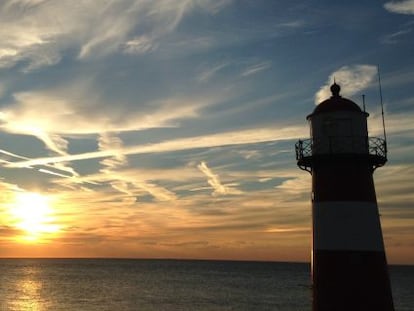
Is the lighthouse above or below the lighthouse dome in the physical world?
below

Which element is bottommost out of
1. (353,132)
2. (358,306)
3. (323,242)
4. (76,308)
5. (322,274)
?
(76,308)

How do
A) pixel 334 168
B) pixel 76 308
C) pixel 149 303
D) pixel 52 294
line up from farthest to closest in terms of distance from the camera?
pixel 52 294 → pixel 149 303 → pixel 76 308 → pixel 334 168

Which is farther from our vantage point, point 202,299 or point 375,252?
point 202,299

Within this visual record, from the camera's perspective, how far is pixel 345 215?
60.0 feet

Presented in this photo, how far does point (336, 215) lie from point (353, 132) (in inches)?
132

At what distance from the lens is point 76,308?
61219 mm

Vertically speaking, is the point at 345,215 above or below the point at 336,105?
below

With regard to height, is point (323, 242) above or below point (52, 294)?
above

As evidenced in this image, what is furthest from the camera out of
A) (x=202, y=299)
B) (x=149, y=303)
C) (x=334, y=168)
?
(x=202, y=299)

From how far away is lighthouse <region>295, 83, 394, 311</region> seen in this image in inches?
703

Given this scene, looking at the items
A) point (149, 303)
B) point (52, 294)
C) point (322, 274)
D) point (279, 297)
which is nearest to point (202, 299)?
point (149, 303)

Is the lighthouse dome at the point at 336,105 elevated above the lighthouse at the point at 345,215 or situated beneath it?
elevated above

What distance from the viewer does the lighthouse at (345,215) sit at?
703 inches

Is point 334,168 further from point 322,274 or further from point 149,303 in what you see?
point 149,303
